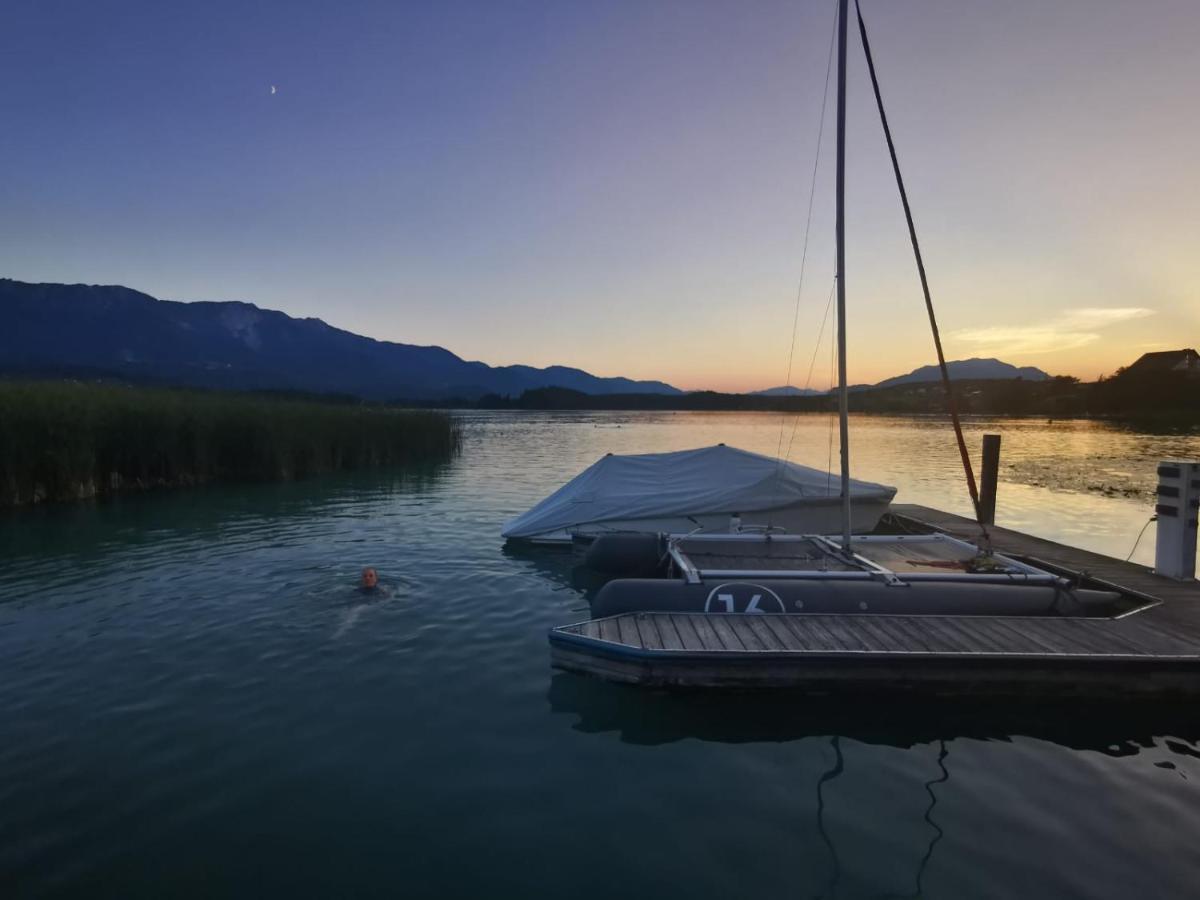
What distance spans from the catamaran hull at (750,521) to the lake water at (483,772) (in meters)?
3.53

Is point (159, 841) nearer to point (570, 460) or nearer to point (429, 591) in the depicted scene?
point (429, 591)

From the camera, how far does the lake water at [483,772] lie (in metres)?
4.32

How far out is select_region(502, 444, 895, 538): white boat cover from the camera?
13.8 metres

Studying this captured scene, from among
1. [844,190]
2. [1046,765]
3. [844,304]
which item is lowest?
[1046,765]

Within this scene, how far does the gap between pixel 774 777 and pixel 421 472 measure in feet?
81.7

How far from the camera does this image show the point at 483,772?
18.1 feet

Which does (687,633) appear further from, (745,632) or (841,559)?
(841,559)

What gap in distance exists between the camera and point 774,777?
5.54m

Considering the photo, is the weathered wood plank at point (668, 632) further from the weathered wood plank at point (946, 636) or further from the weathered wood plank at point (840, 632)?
the weathered wood plank at point (946, 636)

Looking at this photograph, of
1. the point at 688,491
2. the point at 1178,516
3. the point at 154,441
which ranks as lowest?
the point at 688,491

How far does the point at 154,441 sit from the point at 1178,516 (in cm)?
2682

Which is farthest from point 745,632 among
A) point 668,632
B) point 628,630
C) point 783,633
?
point 628,630

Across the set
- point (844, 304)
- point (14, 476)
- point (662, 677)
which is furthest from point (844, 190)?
point (14, 476)

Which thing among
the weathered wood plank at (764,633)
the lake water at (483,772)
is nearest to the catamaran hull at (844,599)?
the weathered wood plank at (764,633)
